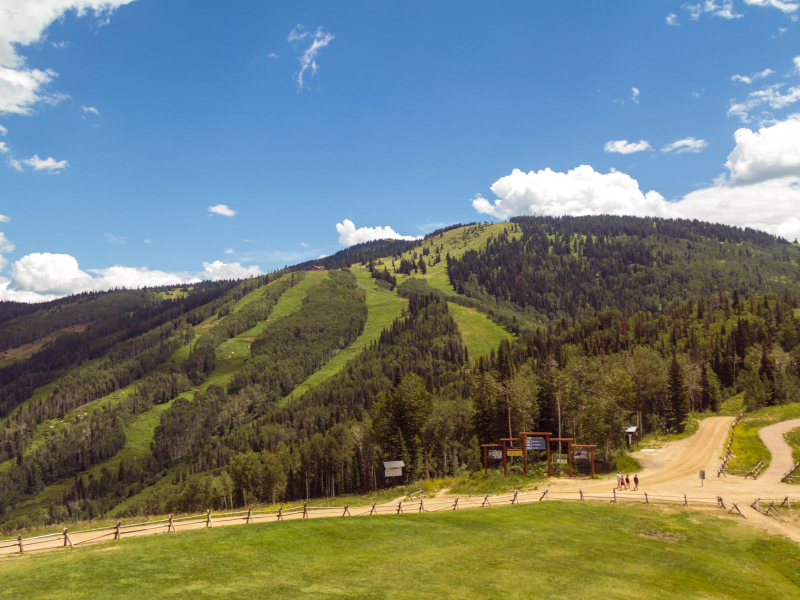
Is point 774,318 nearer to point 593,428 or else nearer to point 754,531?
point 593,428

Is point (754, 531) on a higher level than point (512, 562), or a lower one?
lower

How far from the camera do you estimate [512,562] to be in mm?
Answer: 25406

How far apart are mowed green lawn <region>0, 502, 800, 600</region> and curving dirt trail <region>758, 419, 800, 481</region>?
28.5m

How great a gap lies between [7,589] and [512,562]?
26.0 metres

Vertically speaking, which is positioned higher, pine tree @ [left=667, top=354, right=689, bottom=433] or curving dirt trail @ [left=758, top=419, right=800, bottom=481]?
→ pine tree @ [left=667, top=354, right=689, bottom=433]

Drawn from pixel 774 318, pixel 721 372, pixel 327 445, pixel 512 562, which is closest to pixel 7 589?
pixel 512 562

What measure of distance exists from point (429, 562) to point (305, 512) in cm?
1603

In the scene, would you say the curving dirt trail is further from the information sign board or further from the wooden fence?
the information sign board

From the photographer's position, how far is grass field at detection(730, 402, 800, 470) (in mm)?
62172

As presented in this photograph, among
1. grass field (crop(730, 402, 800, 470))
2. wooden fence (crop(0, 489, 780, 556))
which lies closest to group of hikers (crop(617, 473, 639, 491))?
wooden fence (crop(0, 489, 780, 556))

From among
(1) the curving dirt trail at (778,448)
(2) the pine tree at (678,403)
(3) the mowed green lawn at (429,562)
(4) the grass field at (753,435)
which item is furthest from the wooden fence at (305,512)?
(2) the pine tree at (678,403)

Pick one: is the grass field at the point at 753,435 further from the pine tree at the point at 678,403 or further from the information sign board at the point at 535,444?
the information sign board at the point at 535,444

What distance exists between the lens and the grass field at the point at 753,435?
62.2m

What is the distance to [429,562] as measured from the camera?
82.1 feet
